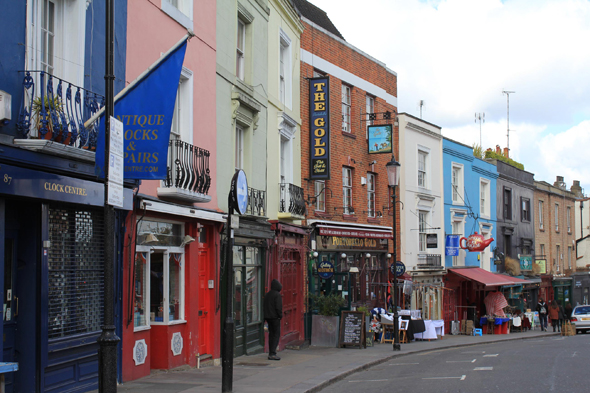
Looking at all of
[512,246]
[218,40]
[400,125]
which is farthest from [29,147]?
[512,246]

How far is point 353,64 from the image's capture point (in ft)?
82.5

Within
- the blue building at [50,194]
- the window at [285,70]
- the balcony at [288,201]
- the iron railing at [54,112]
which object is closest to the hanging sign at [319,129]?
the window at [285,70]

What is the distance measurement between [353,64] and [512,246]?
19759 mm

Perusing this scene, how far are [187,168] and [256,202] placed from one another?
4.31 meters

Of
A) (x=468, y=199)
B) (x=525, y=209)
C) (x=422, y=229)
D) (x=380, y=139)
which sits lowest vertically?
(x=422, y=229)

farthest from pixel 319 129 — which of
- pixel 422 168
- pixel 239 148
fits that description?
pixel 422 168

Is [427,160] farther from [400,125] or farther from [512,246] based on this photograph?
[512,246]

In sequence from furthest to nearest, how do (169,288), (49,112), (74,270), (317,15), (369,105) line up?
1. (317,15)
2. (369,105)
3. (169,288)
4. (74,270)
5. (49,112)

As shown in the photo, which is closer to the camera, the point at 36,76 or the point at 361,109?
the point at 36,76

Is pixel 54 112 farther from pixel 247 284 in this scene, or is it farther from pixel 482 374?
pixel 482 374

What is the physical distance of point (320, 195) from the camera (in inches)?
893

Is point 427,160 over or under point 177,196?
over

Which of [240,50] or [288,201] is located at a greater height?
[240,50]

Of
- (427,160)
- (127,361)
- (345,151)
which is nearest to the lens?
(127,361)
